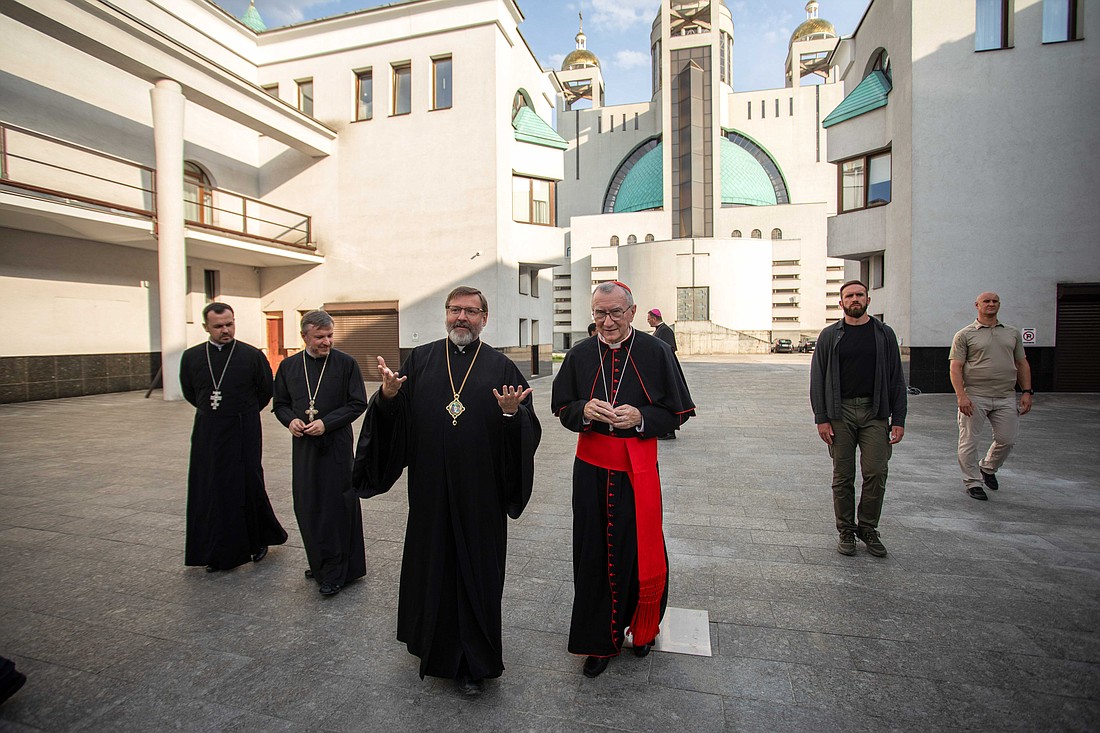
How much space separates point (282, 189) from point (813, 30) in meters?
69.4

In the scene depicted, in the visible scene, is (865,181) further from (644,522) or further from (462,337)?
(462,337)

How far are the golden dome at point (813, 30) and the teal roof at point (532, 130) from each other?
61.1m

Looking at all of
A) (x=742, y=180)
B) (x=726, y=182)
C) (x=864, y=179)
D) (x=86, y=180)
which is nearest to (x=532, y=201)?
(x=864, y=179)

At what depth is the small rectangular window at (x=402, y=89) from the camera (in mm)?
21312

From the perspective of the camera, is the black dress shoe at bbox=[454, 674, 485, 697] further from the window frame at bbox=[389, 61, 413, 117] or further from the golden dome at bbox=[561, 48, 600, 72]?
the golden dome at bbox=[561, 48, 600, 72]

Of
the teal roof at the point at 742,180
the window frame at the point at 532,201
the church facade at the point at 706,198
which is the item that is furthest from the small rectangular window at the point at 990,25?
the teal roof at the point at 742,180

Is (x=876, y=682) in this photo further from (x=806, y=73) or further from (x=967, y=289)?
(x=806, y=73)

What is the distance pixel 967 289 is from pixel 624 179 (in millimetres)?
48934

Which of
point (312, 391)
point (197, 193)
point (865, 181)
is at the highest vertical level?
point (197, 193)

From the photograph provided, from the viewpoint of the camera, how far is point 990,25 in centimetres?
1535

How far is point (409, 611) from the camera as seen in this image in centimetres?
313

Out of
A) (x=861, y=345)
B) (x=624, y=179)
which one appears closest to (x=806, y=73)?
(x=624, y=179)

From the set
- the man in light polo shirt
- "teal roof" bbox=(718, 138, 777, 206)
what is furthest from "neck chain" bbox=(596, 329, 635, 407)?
"teal roof" bbox=(718, 138, 777, 206)

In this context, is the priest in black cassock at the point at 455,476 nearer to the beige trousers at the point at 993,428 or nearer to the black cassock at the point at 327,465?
the black cassock at the point at 327,465
